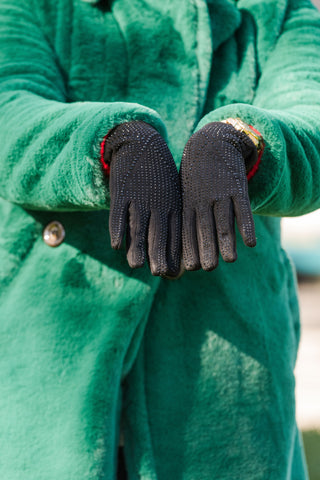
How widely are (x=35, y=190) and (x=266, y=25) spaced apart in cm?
53

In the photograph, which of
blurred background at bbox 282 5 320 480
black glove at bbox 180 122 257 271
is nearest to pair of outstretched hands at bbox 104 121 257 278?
black glove at bbox 180 122 257 271

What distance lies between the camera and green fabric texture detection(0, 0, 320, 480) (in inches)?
37.6

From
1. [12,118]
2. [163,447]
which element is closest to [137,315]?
[163,447]

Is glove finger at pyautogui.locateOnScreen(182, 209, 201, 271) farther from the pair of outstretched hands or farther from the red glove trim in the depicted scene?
→ the red glove trim

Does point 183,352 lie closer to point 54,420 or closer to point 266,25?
point 54,420

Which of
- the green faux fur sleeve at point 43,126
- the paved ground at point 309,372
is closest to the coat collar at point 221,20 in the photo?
the green faux fur sleeve at point 43,126

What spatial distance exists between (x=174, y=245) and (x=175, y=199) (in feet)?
0.19

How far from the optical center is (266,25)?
116 cm

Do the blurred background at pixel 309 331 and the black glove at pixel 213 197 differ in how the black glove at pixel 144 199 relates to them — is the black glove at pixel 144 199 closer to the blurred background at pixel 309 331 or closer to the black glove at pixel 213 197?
the black glove at pixel 213 197

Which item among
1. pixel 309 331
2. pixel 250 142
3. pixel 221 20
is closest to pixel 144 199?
pixel 250 142

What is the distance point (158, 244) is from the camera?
767mm

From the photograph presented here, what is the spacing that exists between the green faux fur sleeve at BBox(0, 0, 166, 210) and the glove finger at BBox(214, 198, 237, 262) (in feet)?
0.49

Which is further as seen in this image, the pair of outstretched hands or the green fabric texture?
the green fabric texture

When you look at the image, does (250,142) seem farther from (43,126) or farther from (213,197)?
(43,126)
